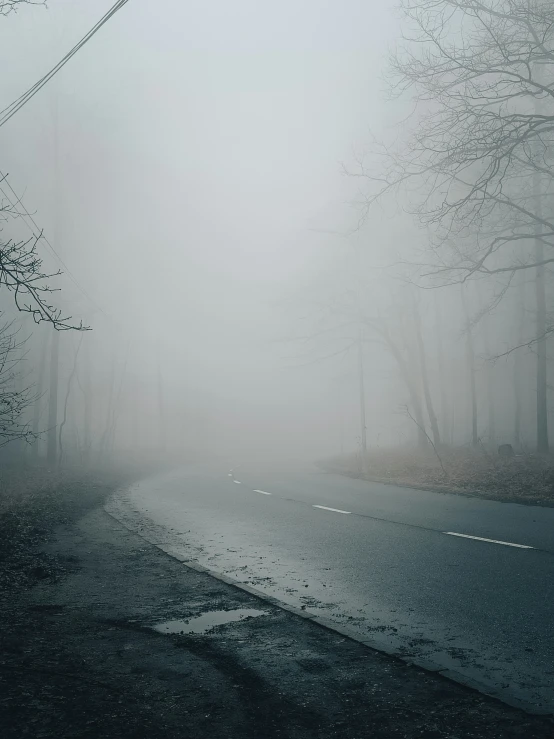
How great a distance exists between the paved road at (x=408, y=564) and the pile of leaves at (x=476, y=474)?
133 centimetres

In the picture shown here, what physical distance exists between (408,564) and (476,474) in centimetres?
1166

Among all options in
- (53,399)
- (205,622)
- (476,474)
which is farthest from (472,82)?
(53,399)

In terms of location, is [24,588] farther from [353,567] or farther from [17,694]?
[353,567]

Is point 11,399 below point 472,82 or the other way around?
below

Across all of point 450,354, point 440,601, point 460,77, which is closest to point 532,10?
point 460,77

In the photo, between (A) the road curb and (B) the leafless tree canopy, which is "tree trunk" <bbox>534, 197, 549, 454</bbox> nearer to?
(B) the leafless tree canopy

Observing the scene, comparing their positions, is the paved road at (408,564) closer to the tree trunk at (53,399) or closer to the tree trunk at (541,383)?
the tree trunk at (53,399)

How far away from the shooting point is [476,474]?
19.1 meters

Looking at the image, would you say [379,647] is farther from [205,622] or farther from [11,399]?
[11,399]

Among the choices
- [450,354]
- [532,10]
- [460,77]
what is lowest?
[450,354]

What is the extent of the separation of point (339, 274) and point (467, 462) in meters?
15.1

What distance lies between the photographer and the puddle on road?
5738 millimetres

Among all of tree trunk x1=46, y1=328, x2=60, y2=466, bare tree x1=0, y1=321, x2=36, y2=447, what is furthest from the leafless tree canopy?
tree trunk x1=46, y1=328, x2=60, y2=466

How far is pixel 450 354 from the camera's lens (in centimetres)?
5469
